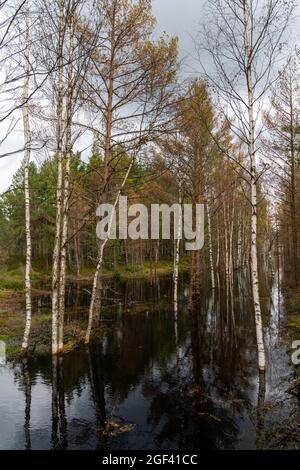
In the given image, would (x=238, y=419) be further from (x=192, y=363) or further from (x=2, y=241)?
(x=2, y=241)

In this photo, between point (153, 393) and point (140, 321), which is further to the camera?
point (140, 321)

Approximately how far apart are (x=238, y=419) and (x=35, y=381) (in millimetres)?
5051

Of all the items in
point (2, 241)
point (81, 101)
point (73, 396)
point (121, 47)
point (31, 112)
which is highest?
point (121, 47)

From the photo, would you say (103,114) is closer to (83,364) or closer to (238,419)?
(83,364)

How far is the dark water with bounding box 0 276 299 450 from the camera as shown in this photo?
22.3 ft

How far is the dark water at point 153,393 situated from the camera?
6.80 m

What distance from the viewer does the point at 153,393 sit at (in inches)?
353

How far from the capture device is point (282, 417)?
727cm

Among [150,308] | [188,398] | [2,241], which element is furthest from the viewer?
[2,241]

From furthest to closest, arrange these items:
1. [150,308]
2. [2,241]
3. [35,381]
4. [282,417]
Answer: [2,241] < [150,308] < [35,381] < [282,417]

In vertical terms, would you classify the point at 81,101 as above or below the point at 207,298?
above

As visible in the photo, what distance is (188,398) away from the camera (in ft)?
28.0

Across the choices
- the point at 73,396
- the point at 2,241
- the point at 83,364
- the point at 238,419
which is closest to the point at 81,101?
the point at 83,364

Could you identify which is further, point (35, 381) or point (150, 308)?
point (150, 308)
